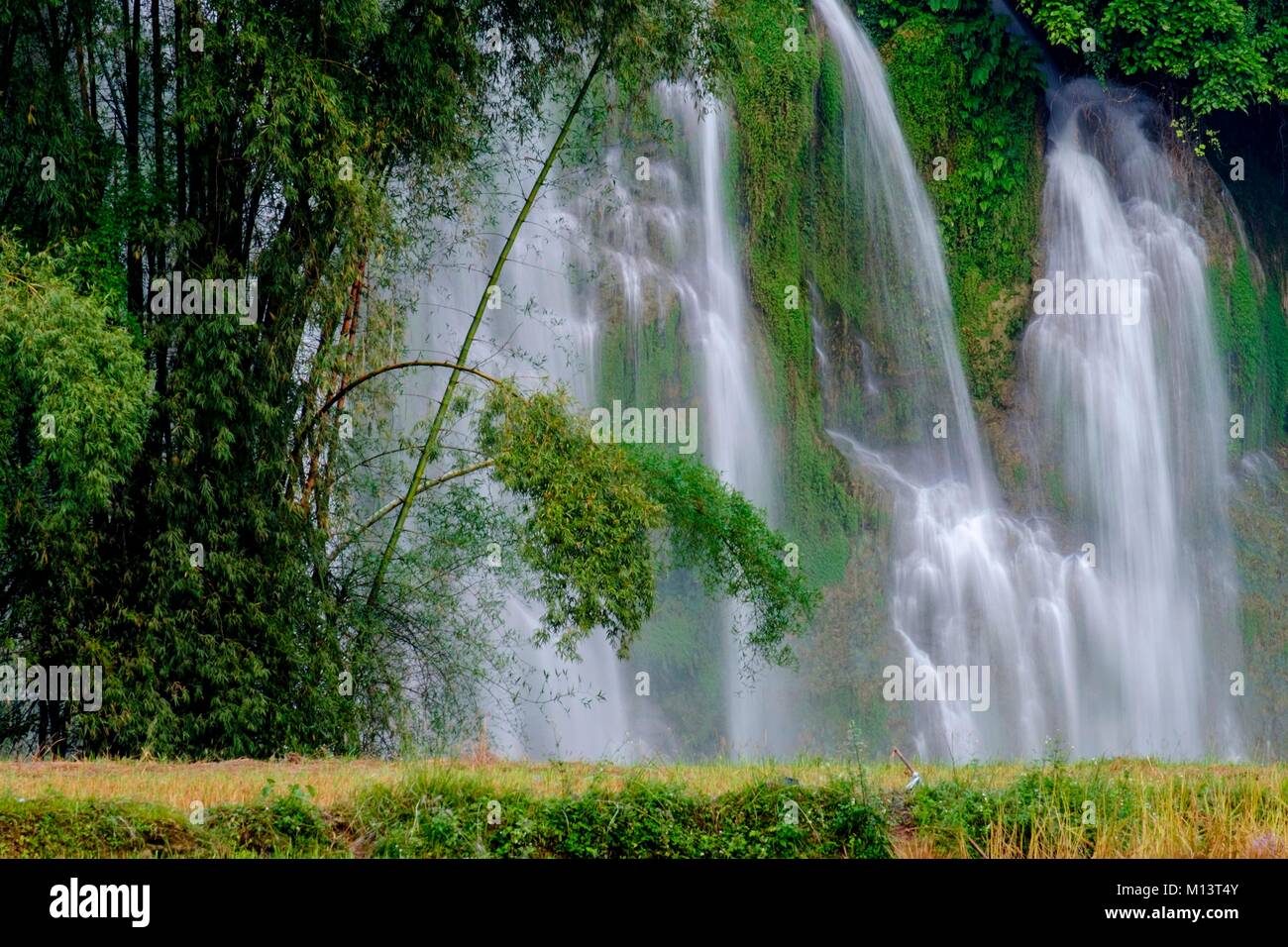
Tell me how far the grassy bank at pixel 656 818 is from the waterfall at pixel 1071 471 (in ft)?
49.4

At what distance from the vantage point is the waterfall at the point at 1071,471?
2452 cm

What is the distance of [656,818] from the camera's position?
8977 mm

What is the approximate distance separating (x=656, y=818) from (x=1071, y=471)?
1901cm

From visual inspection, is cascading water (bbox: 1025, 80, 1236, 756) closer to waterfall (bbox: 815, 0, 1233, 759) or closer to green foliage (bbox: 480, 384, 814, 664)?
waterfall (bbox: 815, 0, 1233, 759)

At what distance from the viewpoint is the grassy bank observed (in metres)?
8.65

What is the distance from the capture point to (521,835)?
28.9 feet

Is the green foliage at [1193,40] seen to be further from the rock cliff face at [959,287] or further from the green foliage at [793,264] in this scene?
the green foliage at [793,264]

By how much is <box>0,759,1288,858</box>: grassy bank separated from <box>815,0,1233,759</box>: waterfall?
1507cm

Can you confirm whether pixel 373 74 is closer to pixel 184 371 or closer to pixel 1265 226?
pixel 184 371

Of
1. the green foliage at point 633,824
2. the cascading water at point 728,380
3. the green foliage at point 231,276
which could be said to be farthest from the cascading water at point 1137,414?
the green foliage at point 633,824

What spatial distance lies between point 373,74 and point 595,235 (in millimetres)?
10545

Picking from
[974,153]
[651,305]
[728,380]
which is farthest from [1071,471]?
[651,305]

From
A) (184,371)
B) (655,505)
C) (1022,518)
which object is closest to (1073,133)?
(1022,518)

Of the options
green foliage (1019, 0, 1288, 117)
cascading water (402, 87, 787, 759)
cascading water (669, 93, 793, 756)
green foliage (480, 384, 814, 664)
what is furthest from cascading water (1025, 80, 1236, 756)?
green foliage (480, 384, 814, 664)
